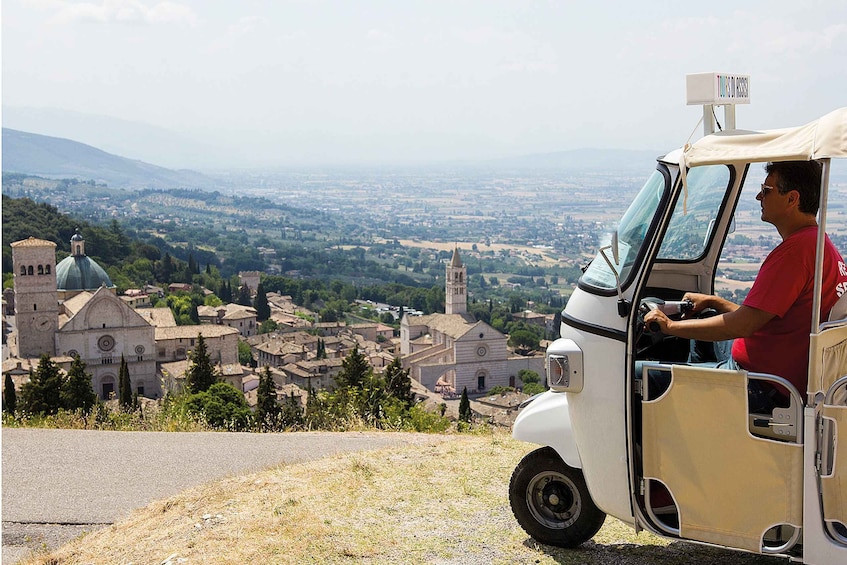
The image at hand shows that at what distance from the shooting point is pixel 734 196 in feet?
19.3

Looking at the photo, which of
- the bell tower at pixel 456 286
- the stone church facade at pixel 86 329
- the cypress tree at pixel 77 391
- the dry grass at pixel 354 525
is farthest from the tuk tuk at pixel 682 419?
the bell tower at pixel 456 286

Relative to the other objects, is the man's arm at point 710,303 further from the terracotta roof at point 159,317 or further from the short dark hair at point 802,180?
the terracotta roof at point 159,317

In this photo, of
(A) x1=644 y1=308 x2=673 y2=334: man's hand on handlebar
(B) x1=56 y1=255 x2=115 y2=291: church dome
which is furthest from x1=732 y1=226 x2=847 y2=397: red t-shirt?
(B) x1=56 y1=255 x2=115 y2=291: church dome

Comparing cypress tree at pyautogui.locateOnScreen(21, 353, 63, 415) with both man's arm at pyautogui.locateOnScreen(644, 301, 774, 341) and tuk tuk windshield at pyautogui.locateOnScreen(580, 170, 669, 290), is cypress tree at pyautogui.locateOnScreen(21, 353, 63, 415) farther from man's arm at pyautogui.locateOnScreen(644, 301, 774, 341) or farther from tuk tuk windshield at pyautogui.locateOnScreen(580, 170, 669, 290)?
man's arm at pyautogui.locateOnScreen(644, 301, 774, 341)


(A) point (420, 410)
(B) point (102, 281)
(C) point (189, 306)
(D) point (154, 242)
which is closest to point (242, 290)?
(C) point (189, 306)

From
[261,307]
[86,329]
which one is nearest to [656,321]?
[86,329]

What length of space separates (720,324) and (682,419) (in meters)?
0.49

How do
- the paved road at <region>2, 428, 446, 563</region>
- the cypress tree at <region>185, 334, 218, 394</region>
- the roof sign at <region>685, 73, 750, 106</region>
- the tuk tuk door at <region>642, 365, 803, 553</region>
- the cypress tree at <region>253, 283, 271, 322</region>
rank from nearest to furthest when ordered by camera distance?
the tuk tuk door at <region>642, 365, 803, 553</region> → the roof sign at <region>685, 73, 750, 106</region> → the paved road at <region>2, 428, 446, 563</region> → the cypress tree at <region>185, 334, 218, 394</region> → the cypress tree at <region>253, 283, 271, 322</region>

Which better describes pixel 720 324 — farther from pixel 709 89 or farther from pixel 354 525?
pixel 354 525

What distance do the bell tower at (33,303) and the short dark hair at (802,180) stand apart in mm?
78735

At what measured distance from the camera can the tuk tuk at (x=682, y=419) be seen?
4348 millimetres

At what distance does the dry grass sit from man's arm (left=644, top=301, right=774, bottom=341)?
144 cm

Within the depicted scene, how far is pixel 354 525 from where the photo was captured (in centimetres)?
612

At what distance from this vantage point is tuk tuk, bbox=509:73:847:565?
4348 mm
